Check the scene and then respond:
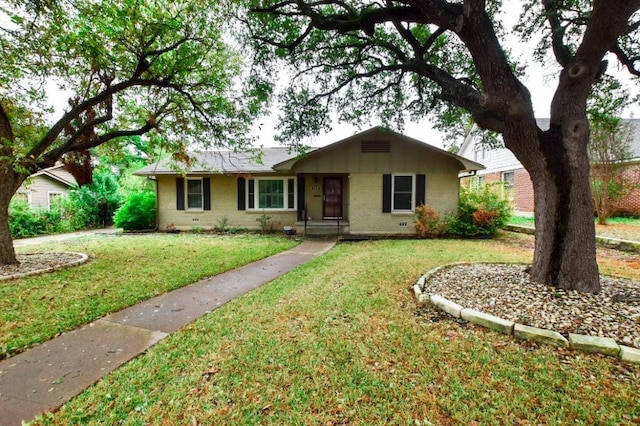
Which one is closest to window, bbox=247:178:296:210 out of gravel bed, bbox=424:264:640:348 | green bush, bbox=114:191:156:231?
green bush, bbox=114:191:156:231

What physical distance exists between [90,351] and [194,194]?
436 inches

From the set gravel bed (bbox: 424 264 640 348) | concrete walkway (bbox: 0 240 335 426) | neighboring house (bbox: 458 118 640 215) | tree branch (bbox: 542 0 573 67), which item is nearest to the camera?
concrete walkway (bbox: 0 240 335 426)

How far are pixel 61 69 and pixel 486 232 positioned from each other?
43.2ft

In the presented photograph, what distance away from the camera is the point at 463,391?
2.30m

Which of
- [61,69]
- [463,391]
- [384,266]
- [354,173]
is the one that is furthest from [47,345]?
[354,173]

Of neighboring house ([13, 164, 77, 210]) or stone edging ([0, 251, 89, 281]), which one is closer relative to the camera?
stone edging ([0, 251, 89, 281])

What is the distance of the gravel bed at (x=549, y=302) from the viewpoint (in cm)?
312

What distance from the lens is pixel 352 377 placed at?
2.49 meters

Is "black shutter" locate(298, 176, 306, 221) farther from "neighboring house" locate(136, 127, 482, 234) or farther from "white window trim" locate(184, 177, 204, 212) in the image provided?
"white window trim" locate(184, 177, 204, 212)

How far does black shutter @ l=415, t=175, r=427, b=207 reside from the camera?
37.7 ft

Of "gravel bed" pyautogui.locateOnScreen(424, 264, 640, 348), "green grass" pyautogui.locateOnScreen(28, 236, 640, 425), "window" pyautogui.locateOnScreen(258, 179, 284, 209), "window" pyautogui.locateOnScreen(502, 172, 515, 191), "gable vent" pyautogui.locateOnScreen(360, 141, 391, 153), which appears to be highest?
"gable vent" pyautogui.locateOnScreen(360, 141, 391, 153)

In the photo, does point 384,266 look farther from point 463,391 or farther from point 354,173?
point 354,173

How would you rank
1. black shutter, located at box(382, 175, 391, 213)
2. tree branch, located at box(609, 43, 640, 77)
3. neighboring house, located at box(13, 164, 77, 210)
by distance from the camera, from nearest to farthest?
tree branch, located at box(609, 43, 640, 77), black shutter, located at box(382, 175, 391, 213), neighboring house, located at box(13, 164, 77, 210)

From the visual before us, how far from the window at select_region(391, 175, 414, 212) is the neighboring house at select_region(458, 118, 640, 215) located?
283 cm
